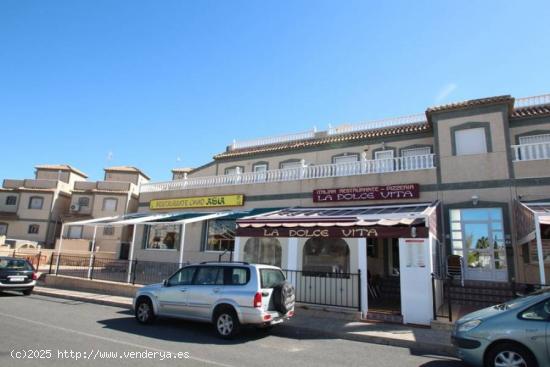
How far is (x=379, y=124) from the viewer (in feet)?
64.9

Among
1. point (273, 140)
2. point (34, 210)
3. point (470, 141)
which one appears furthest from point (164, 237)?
point (34, 210)

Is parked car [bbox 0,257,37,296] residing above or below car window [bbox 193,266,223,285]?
below

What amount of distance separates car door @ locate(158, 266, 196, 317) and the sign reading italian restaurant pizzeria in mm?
8166

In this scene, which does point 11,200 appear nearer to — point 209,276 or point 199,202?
point 199,202

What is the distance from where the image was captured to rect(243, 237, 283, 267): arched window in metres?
13.7

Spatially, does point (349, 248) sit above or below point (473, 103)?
below

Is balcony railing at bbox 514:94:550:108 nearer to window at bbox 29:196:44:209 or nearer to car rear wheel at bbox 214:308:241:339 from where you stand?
car rear wheel at bbox 214:308:241:339

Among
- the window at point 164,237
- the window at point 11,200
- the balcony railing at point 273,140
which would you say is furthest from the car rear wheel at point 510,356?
the window at point 11,200

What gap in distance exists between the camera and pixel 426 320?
29.7 feet

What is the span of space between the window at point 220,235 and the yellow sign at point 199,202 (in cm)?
97

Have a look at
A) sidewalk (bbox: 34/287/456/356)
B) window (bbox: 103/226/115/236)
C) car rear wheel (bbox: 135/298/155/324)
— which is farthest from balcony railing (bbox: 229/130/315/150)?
window (bbox: 103/226/115/236)

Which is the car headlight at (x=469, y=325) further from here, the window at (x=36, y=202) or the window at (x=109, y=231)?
the window at (x=36, y=202)

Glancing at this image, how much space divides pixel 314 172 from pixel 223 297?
9.64 metres

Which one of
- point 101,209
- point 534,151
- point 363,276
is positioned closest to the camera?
point 363,276
